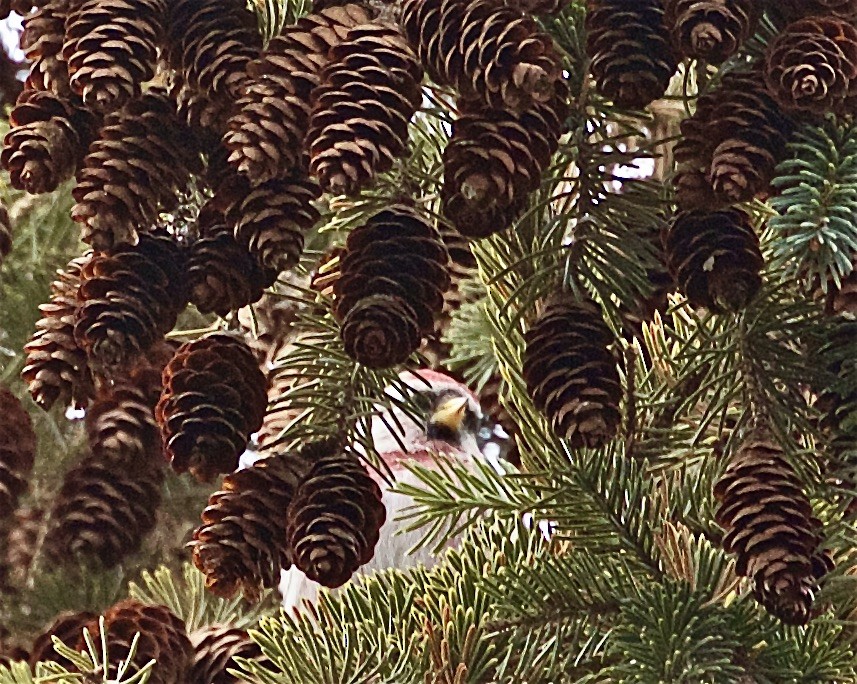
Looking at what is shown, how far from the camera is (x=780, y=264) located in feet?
2.42

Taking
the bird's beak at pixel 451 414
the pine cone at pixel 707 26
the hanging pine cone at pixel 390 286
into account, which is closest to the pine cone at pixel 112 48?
the hanging pine cone at pixel 390 286

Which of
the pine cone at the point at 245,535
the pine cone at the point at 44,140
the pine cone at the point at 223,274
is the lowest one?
the pine cone at the point at 245,535

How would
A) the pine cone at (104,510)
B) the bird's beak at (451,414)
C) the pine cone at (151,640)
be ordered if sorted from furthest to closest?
the bird's beak at (451,414) → the pine cone at (104,510) → the pine cone at (151,640)

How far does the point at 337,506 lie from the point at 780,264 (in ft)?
0.82

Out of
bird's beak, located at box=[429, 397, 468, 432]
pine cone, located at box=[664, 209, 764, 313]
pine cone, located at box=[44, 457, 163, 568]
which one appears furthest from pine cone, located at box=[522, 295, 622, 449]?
bird's beak, located at box=[429, 397, 468, 432]

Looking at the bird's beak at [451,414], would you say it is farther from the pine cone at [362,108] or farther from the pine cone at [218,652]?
the pine cone at [362,108]

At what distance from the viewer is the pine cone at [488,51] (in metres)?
0.65

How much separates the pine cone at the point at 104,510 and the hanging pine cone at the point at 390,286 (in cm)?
28

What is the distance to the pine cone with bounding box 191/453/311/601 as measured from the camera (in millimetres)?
703

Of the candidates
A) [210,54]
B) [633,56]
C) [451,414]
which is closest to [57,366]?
[210,54]

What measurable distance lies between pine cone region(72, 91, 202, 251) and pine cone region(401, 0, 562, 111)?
0.13 metres

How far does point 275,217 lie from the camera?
687 millimetres

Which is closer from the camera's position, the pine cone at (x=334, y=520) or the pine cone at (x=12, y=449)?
the pine cone at (x=334, y=520)

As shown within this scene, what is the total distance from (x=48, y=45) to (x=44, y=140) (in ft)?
0.17
